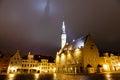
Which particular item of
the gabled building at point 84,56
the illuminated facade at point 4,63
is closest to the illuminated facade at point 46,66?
the illuminated facade at point 4,63

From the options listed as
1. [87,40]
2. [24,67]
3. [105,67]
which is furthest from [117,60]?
[24,67]

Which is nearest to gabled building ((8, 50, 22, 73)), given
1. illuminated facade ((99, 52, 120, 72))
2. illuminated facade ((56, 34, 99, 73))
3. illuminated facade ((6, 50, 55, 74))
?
illuminated facade ((6, 50, 55, 74))

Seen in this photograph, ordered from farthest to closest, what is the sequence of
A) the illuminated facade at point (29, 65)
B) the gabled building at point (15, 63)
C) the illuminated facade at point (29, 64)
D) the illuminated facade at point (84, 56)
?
1. the illuminated facade at point (29, 65)
2. the illuminated facade at point (29, 64)
3. the gabled building at point (15, 63)
4. the illuminated facade at point (84, 56)

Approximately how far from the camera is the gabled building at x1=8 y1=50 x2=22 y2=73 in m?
109

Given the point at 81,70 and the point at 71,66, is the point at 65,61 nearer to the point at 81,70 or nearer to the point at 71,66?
the point at 71,66

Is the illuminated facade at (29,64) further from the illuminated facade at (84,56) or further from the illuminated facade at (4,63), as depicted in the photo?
the illuminated facade at (84,56)

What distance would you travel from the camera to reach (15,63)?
4402 inches

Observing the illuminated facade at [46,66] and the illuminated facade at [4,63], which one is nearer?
the illuminated facade at [4,63]

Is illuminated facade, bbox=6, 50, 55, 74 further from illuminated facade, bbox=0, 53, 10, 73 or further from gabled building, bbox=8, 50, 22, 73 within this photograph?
illuminated facade, bbox=0, 53, 10, 73

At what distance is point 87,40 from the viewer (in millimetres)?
95250

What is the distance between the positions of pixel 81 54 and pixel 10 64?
41.8 metres

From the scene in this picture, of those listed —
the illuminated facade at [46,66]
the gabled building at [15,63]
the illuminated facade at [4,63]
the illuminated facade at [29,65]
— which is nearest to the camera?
the illuminated facade at [4,63]

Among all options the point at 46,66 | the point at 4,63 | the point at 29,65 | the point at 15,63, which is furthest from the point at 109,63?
the point at 4,63

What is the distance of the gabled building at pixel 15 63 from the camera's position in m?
109
